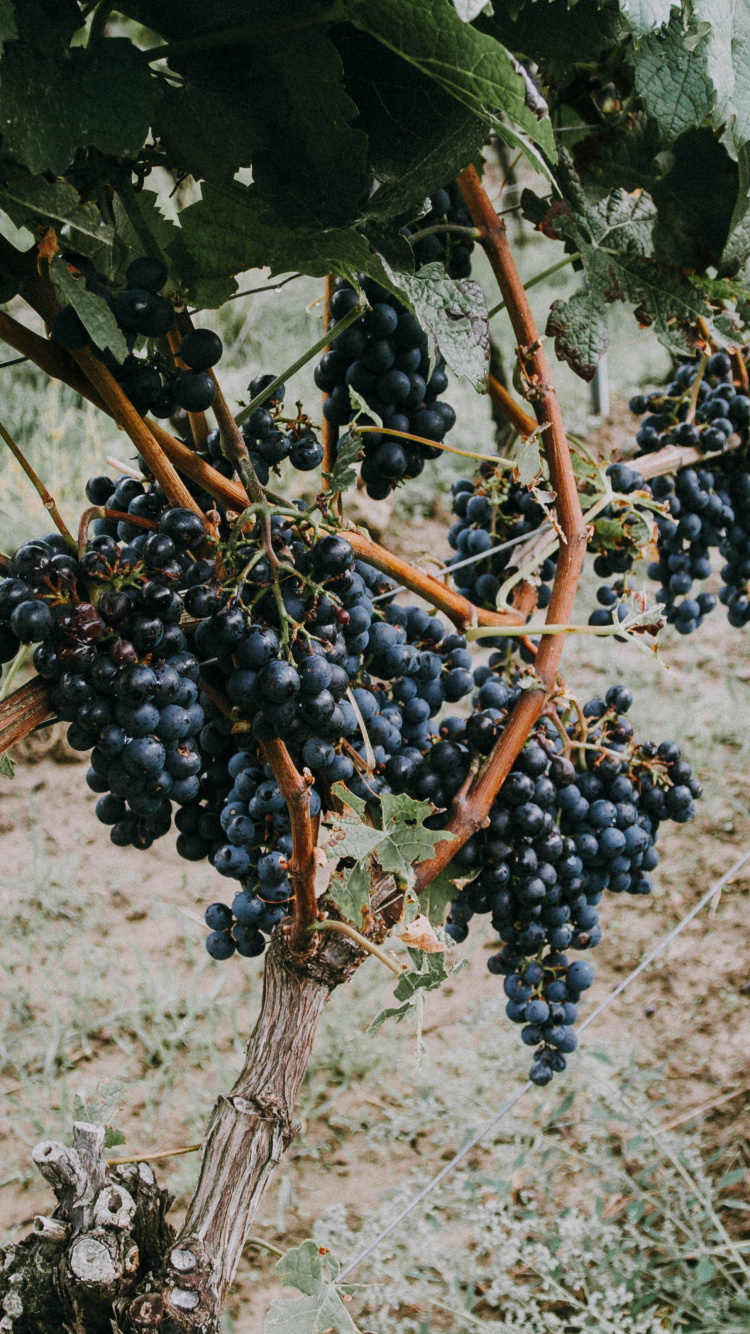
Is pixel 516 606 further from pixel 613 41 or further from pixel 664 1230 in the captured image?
pixel 664 1230

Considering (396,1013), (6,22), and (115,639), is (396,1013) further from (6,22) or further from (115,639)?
(6,22)

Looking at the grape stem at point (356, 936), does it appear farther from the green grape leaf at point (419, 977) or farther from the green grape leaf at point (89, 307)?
the green grape leaf at point (89, 307)

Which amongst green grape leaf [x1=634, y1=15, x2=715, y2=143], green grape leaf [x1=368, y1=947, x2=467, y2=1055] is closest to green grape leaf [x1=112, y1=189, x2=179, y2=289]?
green grape leaf [x1=634, y1=15, x2=715, y2=143]

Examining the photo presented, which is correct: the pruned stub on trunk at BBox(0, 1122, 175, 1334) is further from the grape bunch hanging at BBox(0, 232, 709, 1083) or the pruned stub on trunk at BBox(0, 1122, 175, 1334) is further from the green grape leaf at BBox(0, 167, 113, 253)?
the green grape leaf at BBox(0, 167, 113, 253)

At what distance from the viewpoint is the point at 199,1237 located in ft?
2.16

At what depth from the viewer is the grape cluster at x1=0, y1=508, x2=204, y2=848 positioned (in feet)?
1.70

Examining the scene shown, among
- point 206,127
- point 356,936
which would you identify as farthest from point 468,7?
point 356,936

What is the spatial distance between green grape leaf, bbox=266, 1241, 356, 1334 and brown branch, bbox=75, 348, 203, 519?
0.52m

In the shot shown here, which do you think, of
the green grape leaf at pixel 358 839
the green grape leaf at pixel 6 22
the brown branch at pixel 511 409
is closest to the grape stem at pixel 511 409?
the brown branch at pixel 511 409

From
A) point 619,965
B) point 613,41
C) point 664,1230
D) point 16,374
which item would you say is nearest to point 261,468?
point 613,41

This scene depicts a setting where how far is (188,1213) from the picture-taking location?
0.68m

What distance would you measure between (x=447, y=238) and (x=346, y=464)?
11.0 inches

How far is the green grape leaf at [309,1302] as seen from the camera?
0.65 meters

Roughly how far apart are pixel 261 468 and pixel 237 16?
263 mm
